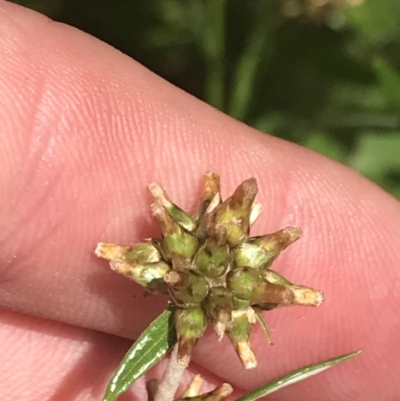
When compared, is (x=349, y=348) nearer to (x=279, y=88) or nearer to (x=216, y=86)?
(x=216, y=86)

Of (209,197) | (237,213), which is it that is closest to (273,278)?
(237,213)

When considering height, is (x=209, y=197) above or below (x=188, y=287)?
above

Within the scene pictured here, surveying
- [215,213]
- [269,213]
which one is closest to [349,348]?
[269,213]

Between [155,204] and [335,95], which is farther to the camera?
[335,95]

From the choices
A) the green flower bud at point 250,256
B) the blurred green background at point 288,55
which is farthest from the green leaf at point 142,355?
the blurred green background at point 288,55

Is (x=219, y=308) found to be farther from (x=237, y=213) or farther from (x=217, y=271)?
(x=237, y=213)

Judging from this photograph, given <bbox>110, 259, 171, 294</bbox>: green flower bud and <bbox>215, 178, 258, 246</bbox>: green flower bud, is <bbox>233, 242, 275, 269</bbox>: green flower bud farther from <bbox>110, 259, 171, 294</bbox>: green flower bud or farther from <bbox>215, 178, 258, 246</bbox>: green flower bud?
<bbox>110, 259, 171, 294</bbox>: green flower bud
